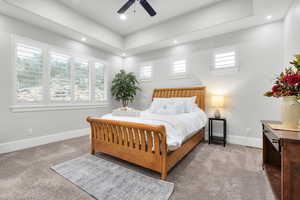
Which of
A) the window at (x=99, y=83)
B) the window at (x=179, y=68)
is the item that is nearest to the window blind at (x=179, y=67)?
the window at (x=179, y=68)

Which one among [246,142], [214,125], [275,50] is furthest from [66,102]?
[275,50]

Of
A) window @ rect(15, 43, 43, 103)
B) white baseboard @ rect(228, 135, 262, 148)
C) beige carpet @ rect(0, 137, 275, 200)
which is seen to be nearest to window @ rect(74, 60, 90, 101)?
window @ rect(15, 43, 43, 103)

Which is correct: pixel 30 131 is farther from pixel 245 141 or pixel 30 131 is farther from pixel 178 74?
pixel 245 141

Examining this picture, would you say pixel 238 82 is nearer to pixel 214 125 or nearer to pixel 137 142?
pixel 214 125

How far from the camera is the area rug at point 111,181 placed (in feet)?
5.10

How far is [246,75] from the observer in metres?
3.31

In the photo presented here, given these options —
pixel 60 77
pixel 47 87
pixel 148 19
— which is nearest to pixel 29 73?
pixel 47 87

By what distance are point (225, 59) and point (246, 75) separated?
0.64m

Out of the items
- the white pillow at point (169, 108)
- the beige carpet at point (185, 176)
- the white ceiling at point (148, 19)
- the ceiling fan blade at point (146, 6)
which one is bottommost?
the beige carpet at point (185, 176)

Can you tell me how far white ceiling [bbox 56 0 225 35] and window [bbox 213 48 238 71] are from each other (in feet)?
3.91

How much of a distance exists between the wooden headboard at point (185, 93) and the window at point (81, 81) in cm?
221

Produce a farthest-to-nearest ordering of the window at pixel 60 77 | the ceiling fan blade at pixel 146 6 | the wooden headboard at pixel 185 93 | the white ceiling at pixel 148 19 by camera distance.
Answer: the wooden headboard at pixel 185 93
the window at pixel 60 77
the white ceiling at pixel 148 19
the ceiling fan blade at pixel 146 6

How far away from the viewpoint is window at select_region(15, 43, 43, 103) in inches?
118

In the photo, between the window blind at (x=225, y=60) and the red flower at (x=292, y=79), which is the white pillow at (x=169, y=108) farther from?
the red flower at (x=292, y=79)
